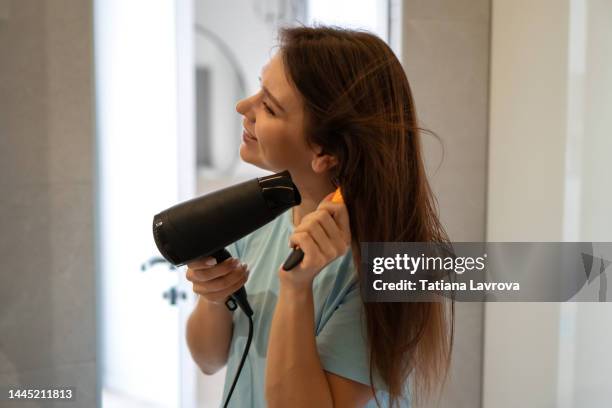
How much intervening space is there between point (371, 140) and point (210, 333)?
311mm

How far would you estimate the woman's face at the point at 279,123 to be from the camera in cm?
56

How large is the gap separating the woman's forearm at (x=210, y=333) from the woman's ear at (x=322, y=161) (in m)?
0.21

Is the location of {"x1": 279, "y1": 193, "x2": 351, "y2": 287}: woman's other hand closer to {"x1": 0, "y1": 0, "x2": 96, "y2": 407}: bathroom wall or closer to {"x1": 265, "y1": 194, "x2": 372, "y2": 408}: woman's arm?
{"x1": 265, "y1": 194, "x2": 372, "y2": 408}: woman's arm

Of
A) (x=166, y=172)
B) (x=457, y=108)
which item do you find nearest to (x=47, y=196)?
(x=166, y=172)

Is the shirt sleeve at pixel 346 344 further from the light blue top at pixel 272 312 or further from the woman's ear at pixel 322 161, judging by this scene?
the woman's ear at pixel 322 161

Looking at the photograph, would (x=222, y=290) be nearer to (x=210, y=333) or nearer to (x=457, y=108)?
(x=210, y=333)

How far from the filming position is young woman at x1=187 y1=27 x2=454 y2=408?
1.68ft

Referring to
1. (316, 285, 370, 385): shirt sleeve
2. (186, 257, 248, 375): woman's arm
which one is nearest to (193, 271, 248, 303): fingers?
(186, 257, 248, 375): woman's arm

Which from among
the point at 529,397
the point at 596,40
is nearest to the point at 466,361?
the point at 529,397

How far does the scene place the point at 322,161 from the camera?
0.57m

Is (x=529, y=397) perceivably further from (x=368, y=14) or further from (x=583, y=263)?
(x=368, y=14)

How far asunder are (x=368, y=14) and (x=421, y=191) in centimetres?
51

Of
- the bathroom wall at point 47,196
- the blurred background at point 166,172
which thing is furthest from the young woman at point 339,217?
the bathroom wall at point 47,196

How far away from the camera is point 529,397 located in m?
0.77
